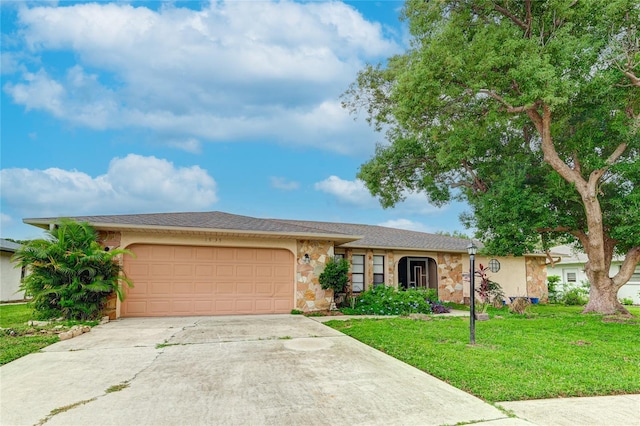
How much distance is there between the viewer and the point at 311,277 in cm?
1248

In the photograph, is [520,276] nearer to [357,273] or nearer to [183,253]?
[357,273]

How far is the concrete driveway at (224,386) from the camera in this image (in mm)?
3719

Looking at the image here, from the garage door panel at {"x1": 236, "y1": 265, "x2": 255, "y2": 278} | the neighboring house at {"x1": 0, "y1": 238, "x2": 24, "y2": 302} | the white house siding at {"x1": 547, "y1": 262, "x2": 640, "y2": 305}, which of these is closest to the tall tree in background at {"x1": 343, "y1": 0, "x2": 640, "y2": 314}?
the garage door panel at {"x1": 236, "y1": 265, "x2": 255, "y2": 278}

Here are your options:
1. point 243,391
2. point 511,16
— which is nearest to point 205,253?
point 243,391

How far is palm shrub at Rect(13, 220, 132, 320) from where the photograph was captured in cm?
938

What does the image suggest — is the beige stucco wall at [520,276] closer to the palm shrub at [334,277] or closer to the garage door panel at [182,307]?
the palm shrub at [334,277]

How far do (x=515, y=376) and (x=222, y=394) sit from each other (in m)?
3.80

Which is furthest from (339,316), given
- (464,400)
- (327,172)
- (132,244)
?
(327,172)

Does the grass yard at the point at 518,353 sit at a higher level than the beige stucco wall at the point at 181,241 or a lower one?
lower

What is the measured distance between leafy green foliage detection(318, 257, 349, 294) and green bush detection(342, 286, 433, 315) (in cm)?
95

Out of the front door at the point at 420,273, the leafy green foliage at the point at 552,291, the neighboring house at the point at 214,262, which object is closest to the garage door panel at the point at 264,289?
the neighboring house at the point at 214,262

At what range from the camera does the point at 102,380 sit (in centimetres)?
487

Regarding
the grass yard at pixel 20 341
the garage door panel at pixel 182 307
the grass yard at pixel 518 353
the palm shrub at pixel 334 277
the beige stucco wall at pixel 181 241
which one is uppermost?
the beige stucco wall at pixel 181 241

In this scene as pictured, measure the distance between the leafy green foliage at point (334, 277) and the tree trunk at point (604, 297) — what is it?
27.5 feet
